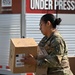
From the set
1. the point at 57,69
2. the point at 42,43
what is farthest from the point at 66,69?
the point at 42,43

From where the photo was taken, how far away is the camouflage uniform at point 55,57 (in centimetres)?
343

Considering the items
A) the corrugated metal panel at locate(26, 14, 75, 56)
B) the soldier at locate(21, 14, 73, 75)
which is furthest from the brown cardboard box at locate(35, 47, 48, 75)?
the corrugated metal panel at locate(26, 14, 75, 56)

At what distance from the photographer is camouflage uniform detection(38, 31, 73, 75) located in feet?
11.3

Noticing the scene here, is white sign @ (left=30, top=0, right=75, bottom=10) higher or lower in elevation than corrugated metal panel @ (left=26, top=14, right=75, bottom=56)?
higher

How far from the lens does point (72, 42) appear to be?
5.72 m

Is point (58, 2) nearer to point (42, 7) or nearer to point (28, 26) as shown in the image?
point (42, 7)

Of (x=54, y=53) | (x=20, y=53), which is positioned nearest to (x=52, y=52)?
(x=54, y=53)

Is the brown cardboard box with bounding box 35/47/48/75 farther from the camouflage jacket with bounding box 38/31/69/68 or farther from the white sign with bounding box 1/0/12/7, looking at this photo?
the white sign with bounding box 1/0/12/7

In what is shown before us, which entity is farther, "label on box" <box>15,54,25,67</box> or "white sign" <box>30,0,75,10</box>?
"white sign" <box>30,0,75,10</box>

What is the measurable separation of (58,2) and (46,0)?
22cm

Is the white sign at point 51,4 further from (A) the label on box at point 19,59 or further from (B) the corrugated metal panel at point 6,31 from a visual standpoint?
(A) the label on box at point 19,59

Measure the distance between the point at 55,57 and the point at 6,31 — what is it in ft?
7.86

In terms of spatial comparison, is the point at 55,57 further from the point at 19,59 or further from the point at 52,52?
the point at 19,59

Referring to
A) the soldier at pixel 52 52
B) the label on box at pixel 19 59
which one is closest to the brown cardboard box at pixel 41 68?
the soldier at pixel 52 52
